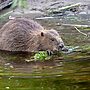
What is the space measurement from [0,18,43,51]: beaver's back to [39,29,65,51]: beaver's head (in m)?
0.28

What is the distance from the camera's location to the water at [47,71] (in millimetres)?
5619

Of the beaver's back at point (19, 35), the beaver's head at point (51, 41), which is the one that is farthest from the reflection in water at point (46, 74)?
the beaver's back at point (19, 35)

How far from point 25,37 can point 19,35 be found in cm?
14

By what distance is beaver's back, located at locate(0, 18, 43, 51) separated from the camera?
9.48 m

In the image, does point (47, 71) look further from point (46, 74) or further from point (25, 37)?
point (25, 37)

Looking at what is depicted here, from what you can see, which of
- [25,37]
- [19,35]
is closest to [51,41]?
[25,37]

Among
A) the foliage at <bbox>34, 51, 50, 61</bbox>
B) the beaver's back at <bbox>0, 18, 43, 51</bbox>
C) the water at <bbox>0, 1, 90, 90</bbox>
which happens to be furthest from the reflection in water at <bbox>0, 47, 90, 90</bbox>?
the beaver's back at <bbox>0, 18, 43, 51</bbox>

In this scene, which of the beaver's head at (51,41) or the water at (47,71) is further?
the beaver's head at (51,41)

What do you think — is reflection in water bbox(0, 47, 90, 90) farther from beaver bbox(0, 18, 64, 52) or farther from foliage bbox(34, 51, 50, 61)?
beaver bbox(0, 18, 64, 52)

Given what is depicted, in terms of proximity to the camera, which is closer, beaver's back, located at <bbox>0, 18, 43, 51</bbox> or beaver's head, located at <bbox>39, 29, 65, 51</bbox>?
beaver's head, located at <bbox>39, 29, 65, 51</bbox>

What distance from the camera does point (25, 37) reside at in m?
9.52

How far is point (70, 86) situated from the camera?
5.48m

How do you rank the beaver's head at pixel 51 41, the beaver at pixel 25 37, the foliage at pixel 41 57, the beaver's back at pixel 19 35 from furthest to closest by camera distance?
the beaver's back at pixel 19 35 < the beaver at pixel 25 37 < the beaver's head at pixel 51 41 < the foliage at pixel 41 57

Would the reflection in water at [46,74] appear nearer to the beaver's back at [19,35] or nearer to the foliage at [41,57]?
the foliage at [41,57]
